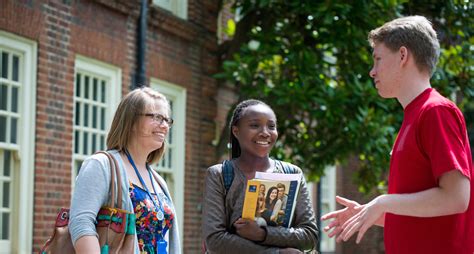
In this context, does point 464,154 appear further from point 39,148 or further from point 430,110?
point 39,148

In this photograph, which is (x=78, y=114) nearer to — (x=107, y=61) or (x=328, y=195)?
(x=107, y=61)

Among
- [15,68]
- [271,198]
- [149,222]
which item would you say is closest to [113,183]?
[149,222]

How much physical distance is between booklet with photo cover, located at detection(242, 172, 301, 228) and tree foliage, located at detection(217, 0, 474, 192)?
651 centimetres

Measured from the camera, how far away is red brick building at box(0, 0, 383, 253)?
366 inches

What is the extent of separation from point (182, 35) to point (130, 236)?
827 cm

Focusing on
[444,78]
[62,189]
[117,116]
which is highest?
[444,78]

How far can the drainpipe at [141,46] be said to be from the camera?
1145 centimetres

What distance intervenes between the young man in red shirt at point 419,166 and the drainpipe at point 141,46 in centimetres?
778

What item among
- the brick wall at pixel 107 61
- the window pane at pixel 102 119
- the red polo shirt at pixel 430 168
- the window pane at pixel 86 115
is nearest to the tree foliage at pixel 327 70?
the brick wall at pixel 107 61

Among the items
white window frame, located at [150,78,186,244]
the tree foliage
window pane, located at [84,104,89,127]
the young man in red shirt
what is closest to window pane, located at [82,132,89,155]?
window pane, located at [84,104,89,127]

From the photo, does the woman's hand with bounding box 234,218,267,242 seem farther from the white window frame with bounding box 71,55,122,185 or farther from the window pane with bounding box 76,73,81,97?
the window pane with bounding box 76,73,81,97

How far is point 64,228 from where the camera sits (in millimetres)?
4535

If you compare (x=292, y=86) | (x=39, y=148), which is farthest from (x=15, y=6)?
(x=292, y=86)

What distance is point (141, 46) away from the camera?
37.8 ft
